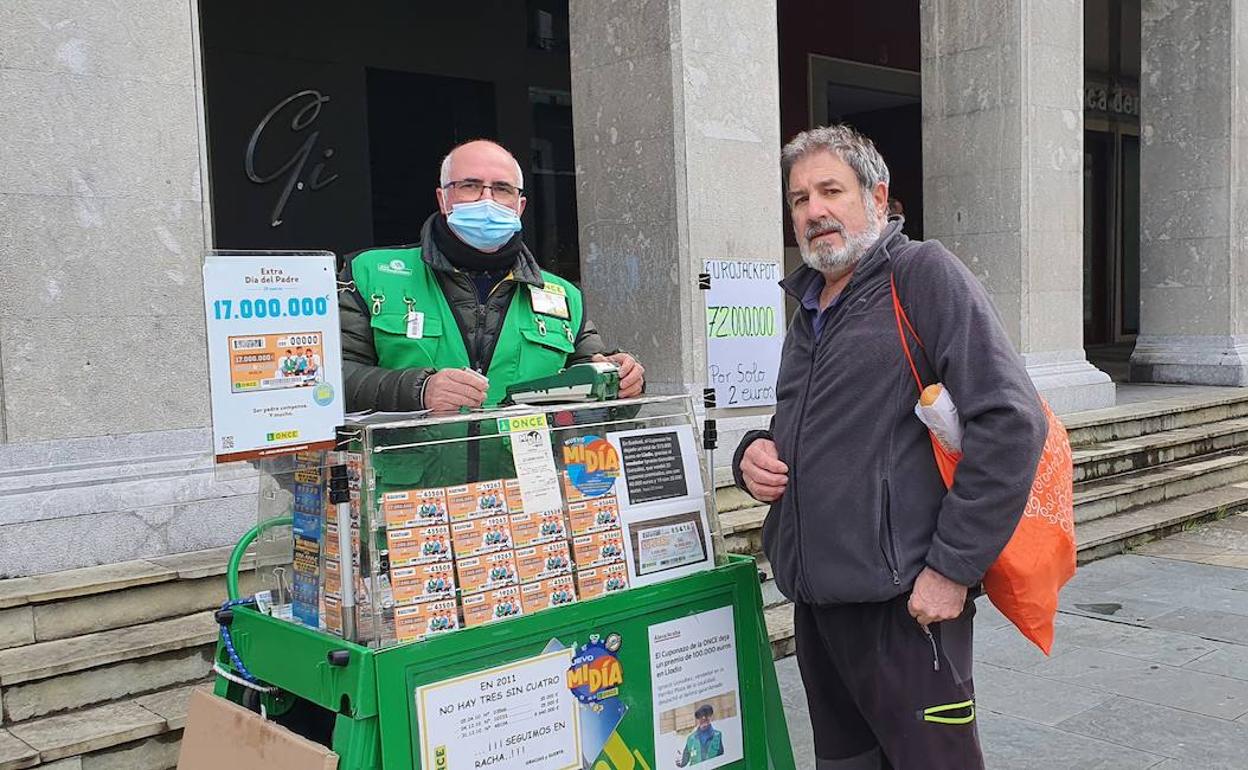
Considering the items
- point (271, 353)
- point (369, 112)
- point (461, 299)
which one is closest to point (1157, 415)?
point (369, 112)

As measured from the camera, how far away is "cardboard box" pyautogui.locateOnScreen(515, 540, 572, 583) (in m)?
2.71

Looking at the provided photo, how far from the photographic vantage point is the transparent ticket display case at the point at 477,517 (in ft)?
8.18

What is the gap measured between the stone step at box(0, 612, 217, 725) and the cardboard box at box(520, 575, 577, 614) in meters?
1.93

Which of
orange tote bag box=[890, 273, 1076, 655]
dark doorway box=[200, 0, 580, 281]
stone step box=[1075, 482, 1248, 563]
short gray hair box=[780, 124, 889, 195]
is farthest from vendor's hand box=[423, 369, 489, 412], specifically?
dark doorway box=[200, 0, 580, 281]

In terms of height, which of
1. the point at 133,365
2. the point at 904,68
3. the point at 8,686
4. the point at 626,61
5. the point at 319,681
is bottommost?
the point at 8,686

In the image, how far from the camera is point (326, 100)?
9867 mm

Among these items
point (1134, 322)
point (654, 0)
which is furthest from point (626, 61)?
point (1134, 322)

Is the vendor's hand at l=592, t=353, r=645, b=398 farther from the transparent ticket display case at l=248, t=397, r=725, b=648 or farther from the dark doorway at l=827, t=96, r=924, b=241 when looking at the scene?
the dark doorway at l=827, t=96, r=924, b=241

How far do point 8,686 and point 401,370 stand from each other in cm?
184

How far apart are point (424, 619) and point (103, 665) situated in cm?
193

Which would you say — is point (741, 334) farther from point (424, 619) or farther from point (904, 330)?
point (424, 619)

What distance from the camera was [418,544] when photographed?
2533 mm

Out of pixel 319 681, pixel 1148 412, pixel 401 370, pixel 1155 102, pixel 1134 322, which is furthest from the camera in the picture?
pixel 1134 322

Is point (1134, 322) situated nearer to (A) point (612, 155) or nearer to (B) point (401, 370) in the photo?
(A) point (612, 155)
